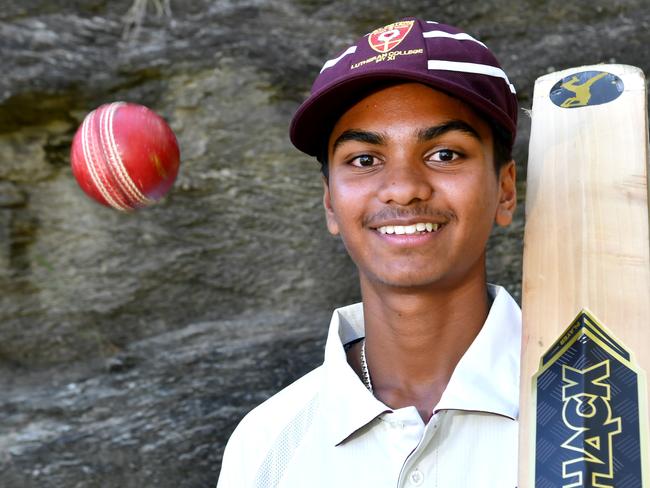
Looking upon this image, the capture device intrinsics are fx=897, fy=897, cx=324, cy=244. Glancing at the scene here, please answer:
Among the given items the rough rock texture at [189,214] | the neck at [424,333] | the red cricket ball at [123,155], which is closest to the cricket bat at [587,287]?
the neck at [424,333]

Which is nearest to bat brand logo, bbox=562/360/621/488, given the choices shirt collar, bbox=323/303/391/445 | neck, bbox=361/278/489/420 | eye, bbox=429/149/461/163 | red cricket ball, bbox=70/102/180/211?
neck, bbox=361/278/489/420

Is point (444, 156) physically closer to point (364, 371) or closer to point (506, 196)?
point (506, 196)

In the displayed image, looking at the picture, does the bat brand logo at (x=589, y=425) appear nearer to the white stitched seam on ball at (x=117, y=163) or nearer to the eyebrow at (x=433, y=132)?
the eyebrow at (x=433, y=132)

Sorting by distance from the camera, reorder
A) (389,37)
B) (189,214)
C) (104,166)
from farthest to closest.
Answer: (189,214)
(104,166)
(389,37)

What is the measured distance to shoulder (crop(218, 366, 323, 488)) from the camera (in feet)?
5.50

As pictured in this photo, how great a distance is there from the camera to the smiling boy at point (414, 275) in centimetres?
152

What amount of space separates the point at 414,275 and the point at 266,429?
1.40ft

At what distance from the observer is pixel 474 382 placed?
1543 mm

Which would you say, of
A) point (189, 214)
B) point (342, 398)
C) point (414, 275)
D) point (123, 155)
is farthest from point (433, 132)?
point (189, 214)

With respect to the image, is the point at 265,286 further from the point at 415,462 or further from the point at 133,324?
the point at 415,462

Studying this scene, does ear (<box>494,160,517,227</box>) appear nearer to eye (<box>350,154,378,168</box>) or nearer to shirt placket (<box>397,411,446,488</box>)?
eye (<box>350,154,378,168</box>)

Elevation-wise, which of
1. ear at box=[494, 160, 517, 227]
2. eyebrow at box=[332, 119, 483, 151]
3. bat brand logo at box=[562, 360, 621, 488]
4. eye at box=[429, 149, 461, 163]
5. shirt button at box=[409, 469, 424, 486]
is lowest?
shirt button at box=[409, 469, 424, 486]

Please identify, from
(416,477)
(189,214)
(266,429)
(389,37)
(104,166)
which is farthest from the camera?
(189,214)

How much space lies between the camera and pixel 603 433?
57.8 inches
